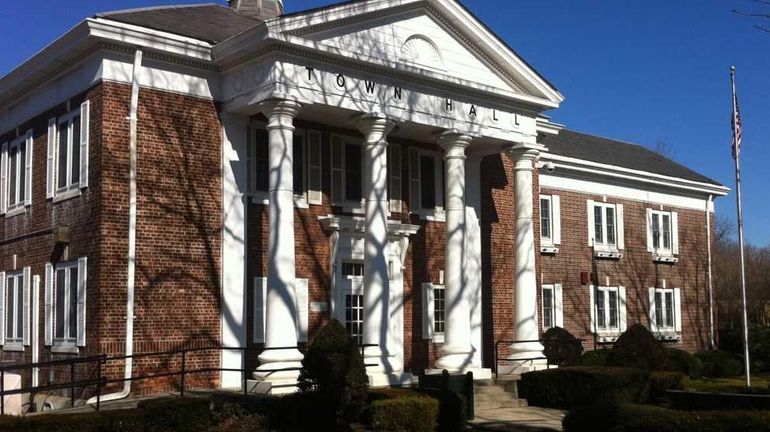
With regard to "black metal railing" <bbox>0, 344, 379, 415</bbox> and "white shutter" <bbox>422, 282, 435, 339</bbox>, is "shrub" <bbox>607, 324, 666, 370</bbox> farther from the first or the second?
"black metal railing" <bbox>0, 344, 379, 415</bbox>

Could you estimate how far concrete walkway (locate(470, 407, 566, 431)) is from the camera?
60.2 ft

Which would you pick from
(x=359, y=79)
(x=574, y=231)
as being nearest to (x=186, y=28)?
(x=359, y=79)

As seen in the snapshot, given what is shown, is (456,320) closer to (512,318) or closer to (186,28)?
(512,318)

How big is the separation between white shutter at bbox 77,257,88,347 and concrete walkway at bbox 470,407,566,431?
26.9 feet

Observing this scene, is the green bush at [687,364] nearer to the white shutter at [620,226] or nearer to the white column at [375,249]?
the white shutter at [620,226]

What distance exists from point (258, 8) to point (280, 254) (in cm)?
1118

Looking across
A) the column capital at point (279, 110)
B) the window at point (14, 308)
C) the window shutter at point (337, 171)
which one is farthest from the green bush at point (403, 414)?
the window at point (14, 308)

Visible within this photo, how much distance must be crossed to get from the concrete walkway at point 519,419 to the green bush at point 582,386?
378 millimetres

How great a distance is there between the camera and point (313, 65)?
67.7 ft

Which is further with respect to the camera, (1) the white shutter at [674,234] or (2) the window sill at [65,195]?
(1) the white shutter at [674,234]

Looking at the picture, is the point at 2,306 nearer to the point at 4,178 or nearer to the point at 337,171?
the point at 4,178

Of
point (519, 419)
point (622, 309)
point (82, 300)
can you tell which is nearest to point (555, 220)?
point (622, 309)

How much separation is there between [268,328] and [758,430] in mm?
9712

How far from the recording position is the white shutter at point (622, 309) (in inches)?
1387
